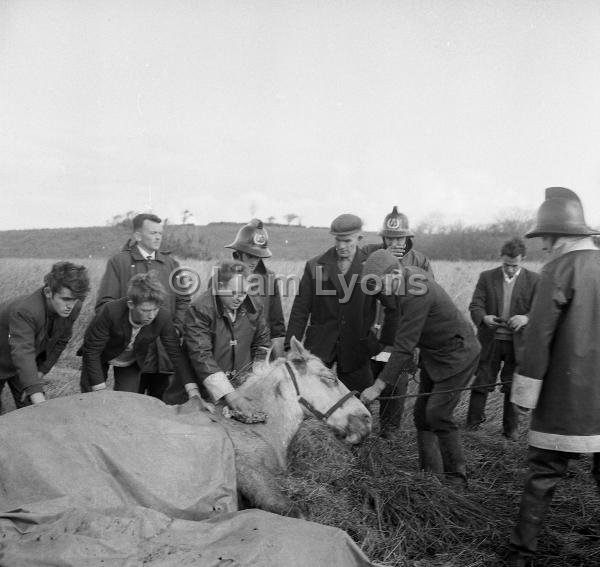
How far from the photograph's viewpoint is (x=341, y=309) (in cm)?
650

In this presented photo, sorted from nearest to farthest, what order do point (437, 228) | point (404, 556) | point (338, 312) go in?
point (404, 556) → point (338, 312) → point (437, 228)

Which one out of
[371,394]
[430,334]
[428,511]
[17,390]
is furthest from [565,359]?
[17,390]

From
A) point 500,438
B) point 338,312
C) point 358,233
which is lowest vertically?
point 500,438

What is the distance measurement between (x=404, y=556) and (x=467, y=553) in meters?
0.44

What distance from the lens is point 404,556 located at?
377 centimetres

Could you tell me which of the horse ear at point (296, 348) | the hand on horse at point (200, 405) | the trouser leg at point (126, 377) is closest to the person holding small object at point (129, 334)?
the trouser leg at point (126, 377)

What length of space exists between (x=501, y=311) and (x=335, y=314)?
7.27 feet

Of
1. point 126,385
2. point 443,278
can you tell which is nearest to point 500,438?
point 126,385

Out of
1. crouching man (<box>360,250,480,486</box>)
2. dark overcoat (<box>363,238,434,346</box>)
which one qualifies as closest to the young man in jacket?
crouching man (<box>360,250,480,486</box>)

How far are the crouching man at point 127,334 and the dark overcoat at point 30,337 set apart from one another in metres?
0.26

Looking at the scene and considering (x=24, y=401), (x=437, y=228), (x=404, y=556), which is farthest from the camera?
(x=437, y=228)

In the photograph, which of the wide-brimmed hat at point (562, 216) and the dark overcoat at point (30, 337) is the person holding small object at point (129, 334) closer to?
the dark overcoat at point (30, 337)

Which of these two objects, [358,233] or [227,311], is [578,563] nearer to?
[227,311]

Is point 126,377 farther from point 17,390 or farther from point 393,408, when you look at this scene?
point 393,408
